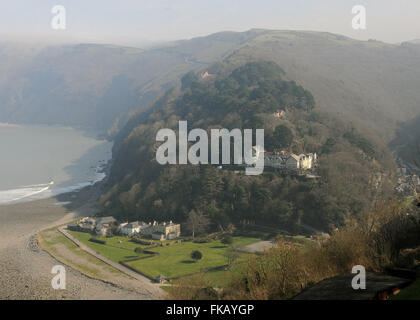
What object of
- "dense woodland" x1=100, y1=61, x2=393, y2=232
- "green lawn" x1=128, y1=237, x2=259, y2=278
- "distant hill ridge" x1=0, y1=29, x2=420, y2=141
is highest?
"distant hill ridge" x1=0, y1=29, x2=420, y2=141

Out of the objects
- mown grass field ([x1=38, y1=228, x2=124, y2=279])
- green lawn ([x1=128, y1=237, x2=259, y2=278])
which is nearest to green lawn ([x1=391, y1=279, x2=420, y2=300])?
green lawn ([x1=128, y1=237, x2=259, y2=278])

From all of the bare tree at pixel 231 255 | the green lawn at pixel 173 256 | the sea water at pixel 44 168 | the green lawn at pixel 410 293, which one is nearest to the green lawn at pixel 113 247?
the green lawn at pixel 173 256

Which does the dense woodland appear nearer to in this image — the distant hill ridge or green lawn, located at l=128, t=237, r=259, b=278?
green lawn, located at l=128, t=237, r=259, b=278

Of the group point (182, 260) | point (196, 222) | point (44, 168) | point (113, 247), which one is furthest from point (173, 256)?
point (44, 168)

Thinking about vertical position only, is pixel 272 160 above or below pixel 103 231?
above
